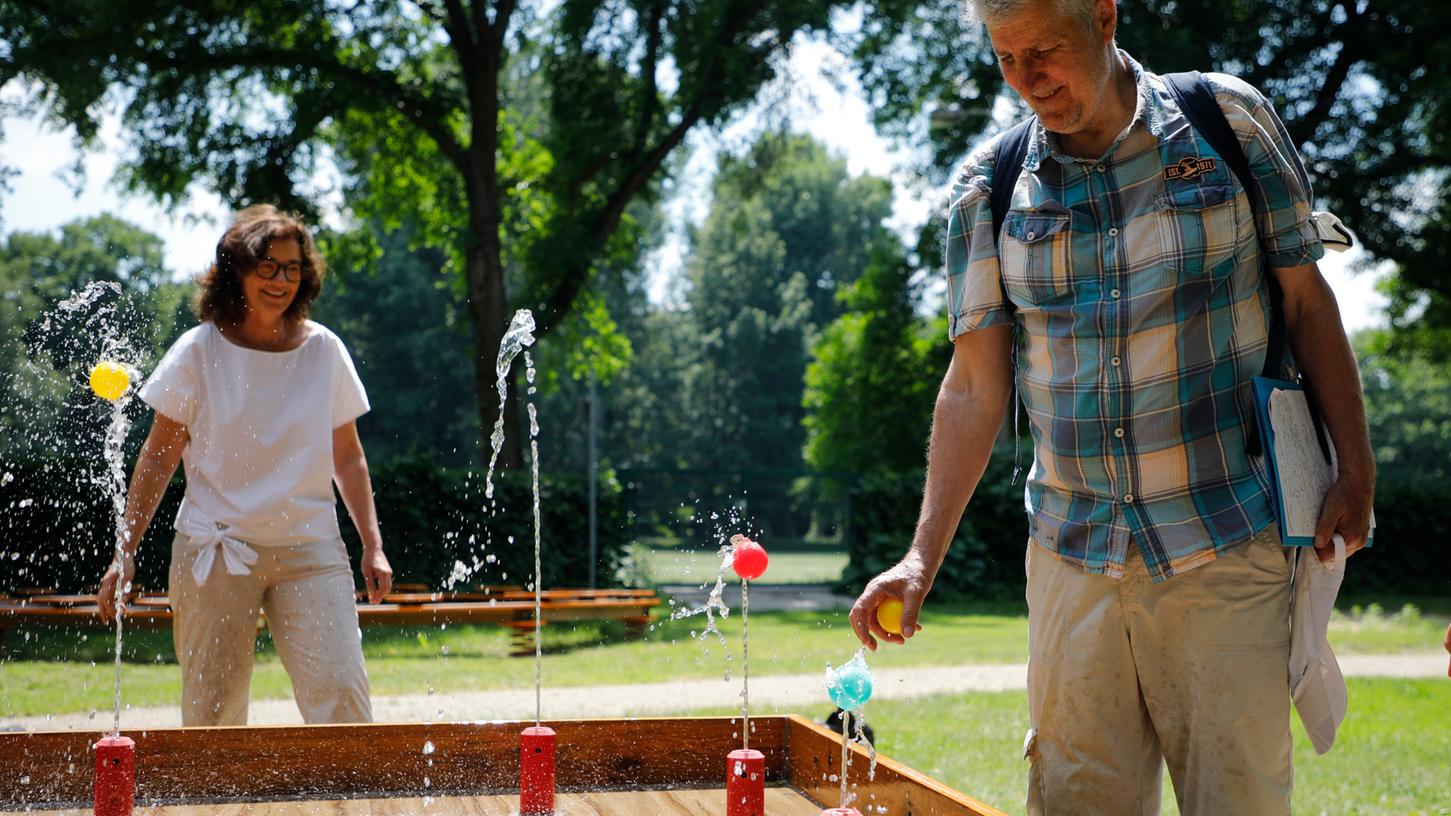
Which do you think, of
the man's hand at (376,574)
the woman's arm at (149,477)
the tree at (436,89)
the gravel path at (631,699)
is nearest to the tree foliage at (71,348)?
the woman's arm at (149,477)

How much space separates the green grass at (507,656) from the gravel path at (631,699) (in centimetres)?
30

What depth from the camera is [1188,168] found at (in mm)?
2365

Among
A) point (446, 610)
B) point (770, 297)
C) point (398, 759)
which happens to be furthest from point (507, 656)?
point (770, 297)

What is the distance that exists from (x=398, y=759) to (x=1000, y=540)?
15700 mm

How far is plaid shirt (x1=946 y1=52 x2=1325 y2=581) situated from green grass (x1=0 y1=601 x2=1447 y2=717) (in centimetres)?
669

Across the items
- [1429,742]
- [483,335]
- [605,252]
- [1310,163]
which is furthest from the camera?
[1310,163]

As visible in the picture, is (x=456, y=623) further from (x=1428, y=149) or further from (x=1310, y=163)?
(x=1428, y=149)

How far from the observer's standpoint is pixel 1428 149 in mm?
19766

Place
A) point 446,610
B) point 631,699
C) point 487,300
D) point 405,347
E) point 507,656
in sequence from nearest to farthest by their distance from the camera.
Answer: point 631,699 < point 446,610 < point 507,656 < point 487,300 < point 405,347

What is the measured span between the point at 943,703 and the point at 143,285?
16.7 feet

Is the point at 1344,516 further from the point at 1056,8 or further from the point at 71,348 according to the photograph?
the point at 71,348

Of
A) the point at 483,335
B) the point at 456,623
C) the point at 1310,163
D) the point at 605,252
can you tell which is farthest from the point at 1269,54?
the point at 456,623

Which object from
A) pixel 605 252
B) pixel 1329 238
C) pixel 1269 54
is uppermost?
pixel 1269 54

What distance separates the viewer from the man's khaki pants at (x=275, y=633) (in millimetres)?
3678
